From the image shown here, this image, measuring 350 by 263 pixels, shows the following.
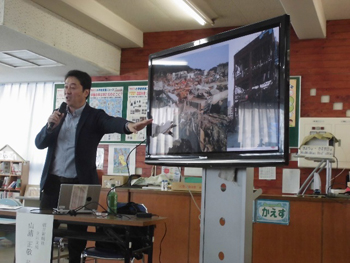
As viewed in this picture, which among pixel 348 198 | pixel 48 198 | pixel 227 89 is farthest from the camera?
pixel 348 198

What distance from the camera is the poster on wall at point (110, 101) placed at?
7176 millimetres

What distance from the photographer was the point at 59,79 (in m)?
7.71

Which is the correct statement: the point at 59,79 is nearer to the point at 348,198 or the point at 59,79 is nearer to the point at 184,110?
the point at 348,198

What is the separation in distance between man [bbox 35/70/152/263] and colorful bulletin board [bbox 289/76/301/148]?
360 centimetres

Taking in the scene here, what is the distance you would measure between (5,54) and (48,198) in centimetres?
385

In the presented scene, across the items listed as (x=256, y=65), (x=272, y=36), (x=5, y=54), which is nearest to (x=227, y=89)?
(x=256, y=65)

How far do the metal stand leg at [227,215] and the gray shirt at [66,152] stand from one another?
1.24m

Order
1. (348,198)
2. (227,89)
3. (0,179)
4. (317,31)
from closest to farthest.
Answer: (227,89) < (348,198) < (317,31) < (0,179)

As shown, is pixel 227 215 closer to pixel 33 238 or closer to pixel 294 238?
pixel 33 238

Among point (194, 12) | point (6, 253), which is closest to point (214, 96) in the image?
point (194, 12)

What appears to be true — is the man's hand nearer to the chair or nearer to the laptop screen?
the laptop screen

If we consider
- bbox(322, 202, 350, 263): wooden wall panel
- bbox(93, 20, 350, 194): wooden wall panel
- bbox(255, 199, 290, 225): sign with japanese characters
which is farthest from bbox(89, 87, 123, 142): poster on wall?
bbox(322, 202, 350, 263): wooden wall panel

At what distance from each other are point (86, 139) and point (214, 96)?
127 cm

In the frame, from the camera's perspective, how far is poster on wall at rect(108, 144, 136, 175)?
7000 mm
